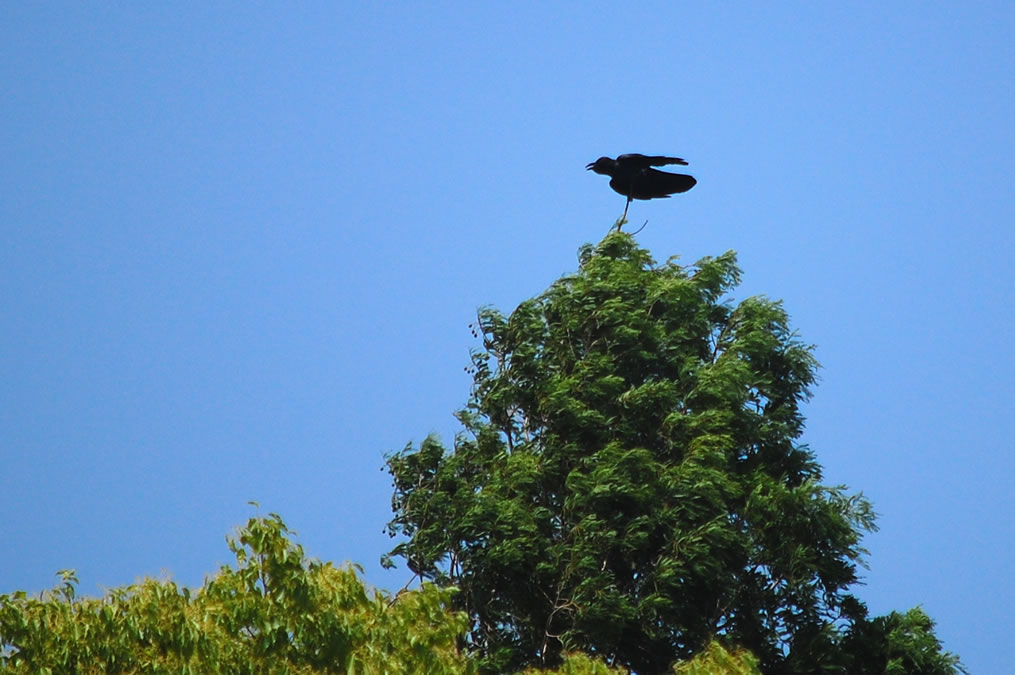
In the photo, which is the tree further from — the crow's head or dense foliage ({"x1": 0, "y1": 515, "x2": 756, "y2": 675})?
dense foliage ({"x1": 0, "y1": 515, "x2": 756, "y2": 675})

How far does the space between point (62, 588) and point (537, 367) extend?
1105cm

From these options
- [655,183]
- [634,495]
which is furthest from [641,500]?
[655,183]

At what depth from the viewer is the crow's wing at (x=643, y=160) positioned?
30.4 meters

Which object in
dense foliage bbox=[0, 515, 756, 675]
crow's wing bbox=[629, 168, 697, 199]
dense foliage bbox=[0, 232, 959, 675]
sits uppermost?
crow's wing bbox=[629, 168, 697, 199]

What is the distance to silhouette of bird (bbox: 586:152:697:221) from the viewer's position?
3047 cm

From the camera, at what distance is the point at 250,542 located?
18672 mm

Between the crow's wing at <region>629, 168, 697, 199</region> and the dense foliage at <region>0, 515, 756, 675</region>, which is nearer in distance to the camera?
the dense foliage at <region>0, 515, 756, 675</region>

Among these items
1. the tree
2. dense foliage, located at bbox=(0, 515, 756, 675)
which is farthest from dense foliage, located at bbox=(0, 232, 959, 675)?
dense foliage, located at bbox=(0, 515, 756, 675)

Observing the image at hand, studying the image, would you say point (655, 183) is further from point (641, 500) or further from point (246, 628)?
point (246, 628)

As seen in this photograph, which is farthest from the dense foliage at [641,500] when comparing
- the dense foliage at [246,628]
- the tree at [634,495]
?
the dense foliage at [246,628]

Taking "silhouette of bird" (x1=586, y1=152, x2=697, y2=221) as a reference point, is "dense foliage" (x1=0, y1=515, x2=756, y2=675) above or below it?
below

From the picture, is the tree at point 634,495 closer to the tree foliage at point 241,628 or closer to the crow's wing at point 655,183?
the crow's wing at point 655,183

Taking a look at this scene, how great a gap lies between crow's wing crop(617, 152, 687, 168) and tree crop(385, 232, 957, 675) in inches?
83.9

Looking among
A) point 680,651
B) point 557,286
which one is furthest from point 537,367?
point 680,651
